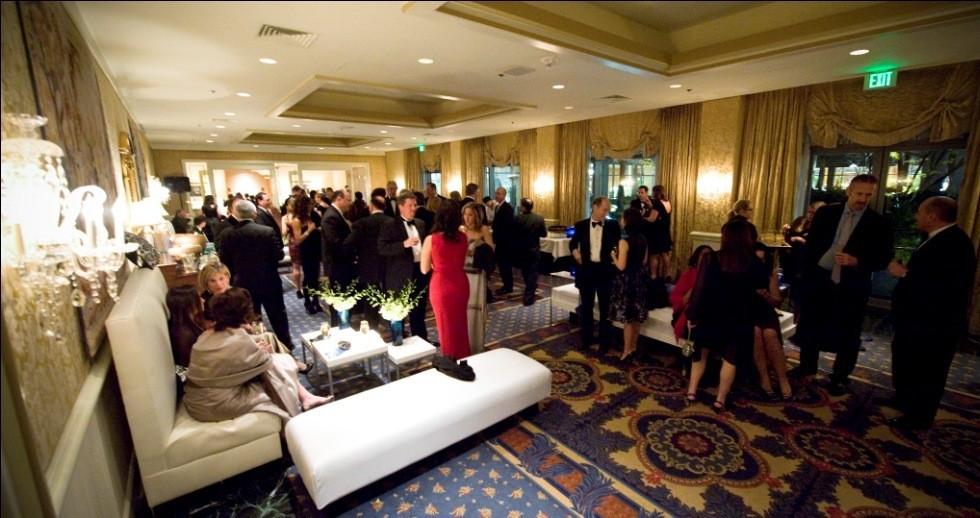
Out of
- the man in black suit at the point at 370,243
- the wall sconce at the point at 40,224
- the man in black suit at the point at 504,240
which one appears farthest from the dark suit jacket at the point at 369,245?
the wall sconce at the point at 40,224

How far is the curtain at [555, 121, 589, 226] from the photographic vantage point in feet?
27.6

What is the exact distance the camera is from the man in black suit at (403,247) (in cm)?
426

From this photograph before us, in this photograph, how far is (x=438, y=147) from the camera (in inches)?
487

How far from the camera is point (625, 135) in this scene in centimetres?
771

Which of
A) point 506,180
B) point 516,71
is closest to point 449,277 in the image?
point 516,71

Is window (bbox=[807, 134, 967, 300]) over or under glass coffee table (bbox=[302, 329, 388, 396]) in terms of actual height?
over

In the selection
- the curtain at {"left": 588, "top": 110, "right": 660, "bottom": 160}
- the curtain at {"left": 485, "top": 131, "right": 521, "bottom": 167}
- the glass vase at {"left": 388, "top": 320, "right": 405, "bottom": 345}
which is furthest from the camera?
the curtain at {"left": 485, "top": 131, "right": 521, "bottom": 167}

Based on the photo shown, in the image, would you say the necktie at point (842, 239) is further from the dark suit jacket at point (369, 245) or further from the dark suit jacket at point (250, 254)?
the dark suit jacket at point (250, 254)

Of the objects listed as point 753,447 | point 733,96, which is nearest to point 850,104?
point 733,96

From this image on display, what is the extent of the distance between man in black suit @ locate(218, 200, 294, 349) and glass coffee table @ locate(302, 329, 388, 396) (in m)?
0.71

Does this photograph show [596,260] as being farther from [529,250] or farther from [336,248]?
[336,248]

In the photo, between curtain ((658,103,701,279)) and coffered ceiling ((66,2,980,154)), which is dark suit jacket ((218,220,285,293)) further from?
curtain ((658,103,701,279))

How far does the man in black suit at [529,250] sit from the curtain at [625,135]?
2363 mm

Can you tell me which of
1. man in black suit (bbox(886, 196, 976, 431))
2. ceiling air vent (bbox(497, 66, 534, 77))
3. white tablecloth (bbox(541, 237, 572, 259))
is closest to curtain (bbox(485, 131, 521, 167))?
white tablecloth (bbox(541, 237, 572, 259))
